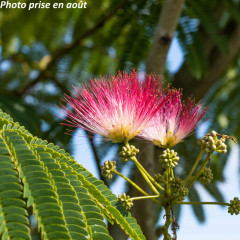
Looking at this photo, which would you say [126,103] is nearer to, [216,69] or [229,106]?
[216,69]

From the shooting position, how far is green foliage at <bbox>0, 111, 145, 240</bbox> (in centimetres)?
100

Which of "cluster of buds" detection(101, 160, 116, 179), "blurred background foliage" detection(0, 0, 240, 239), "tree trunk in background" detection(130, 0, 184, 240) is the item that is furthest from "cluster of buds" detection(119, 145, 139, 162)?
"blurred background foliage" detection(0, 0, 240, 239)

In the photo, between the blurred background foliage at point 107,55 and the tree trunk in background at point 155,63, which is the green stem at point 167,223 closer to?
the tree trunk in background at point 155,63

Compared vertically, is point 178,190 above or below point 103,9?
below

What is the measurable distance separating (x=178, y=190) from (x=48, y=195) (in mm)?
501

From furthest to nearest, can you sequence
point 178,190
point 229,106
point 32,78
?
1. point 32,78
2. point 229,106
3. point 178,190

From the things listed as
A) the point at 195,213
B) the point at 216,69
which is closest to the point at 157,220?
the point at 195,213

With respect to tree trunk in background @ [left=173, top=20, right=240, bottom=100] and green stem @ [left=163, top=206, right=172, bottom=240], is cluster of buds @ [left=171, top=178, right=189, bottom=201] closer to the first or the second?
green stem @ [left=163, top=206, right=172, bottom=240]

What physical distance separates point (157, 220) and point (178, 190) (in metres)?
1.97

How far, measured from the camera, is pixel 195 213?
3453 mm

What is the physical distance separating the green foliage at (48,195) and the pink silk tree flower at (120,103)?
13.0 inches

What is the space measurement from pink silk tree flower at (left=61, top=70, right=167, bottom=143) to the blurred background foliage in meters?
0.89

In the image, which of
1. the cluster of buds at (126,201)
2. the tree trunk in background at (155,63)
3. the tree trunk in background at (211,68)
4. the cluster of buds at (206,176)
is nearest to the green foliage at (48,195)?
the cluster of buds at (126,201)

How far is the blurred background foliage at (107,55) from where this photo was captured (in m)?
3.02
